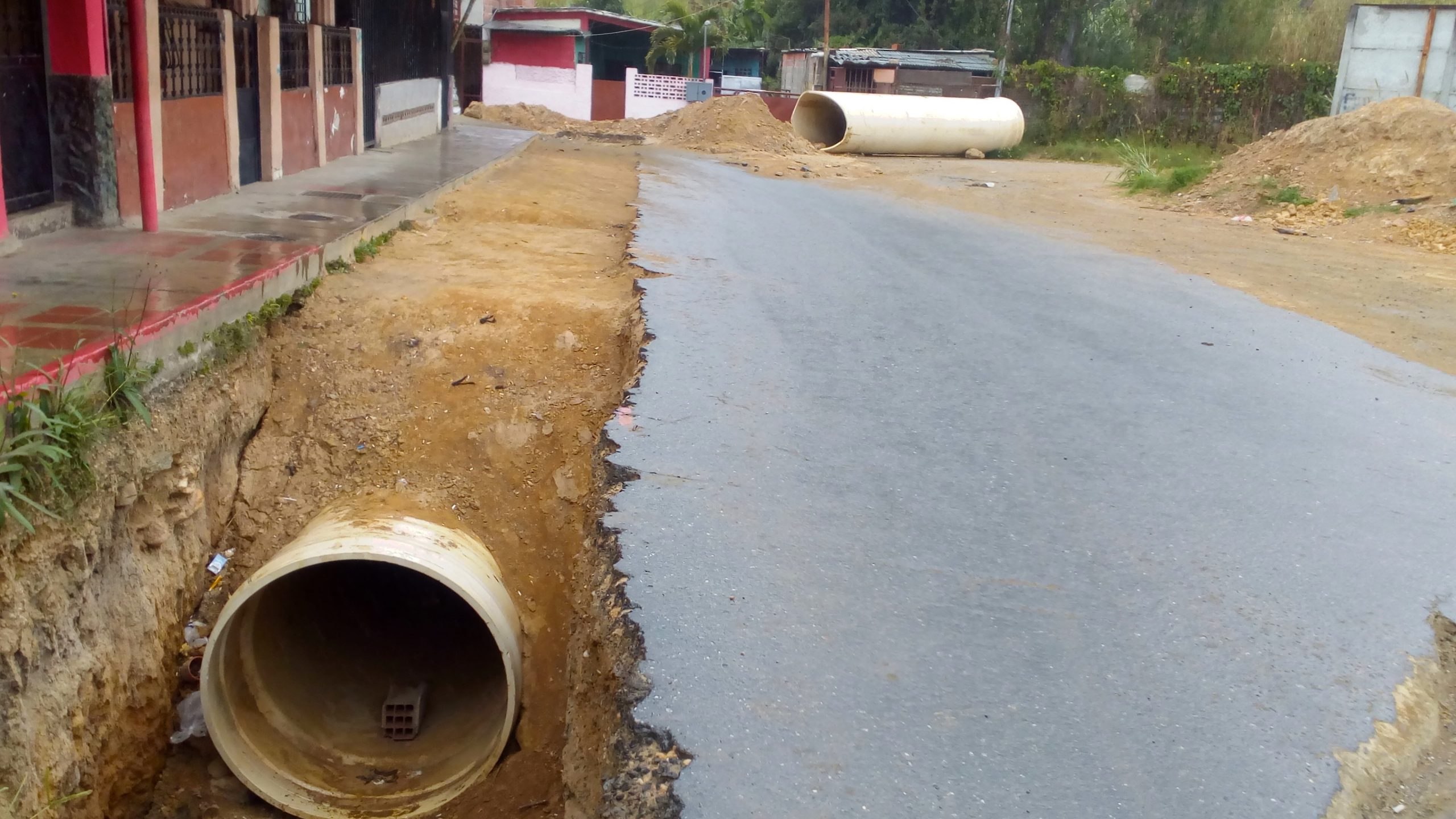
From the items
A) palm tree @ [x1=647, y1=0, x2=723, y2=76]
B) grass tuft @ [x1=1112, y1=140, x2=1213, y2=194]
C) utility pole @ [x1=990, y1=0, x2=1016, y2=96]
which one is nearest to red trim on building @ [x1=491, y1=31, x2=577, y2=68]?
palm tree @ [x1=647, y1=0, x2=723, y2=76]

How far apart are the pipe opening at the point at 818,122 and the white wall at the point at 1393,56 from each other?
9798mm

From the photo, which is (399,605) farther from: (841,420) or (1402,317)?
(1402,317)

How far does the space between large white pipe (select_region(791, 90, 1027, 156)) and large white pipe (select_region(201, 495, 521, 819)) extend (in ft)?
58.0

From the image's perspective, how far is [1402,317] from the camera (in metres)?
8.45

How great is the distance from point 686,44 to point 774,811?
3304 centimetres

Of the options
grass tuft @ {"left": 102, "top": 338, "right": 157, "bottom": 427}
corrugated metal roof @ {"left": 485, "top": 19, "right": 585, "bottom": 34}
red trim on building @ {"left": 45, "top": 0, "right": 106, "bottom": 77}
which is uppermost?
corrugated metal roof @ {"left": 485, "top": 19, "right": 585, "bottom": 34}

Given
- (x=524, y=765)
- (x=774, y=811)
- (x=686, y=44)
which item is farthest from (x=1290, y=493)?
(x=686, y=44)

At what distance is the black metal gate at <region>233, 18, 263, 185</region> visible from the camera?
32.4ft

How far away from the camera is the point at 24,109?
6.98 meters

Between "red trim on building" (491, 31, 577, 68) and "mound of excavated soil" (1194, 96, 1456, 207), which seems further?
"red trim on building" (491, 31, 577, 68)

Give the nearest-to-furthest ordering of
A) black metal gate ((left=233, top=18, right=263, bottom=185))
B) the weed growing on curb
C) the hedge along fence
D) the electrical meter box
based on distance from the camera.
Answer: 1. the weed growing on curb
2. black metal gate ((left=233, top=18, right=263, bottom=185))
3. the hedge along fence
4. the electrical meter box

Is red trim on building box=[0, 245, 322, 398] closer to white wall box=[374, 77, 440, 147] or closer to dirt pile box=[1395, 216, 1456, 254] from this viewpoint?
white wall box=[374, 77, 440, 147]

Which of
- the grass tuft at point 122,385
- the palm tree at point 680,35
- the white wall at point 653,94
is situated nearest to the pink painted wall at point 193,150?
the grass tuft at point 122,385

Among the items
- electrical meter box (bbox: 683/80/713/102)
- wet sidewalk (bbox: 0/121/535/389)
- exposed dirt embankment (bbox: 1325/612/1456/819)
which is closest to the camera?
exposed dirt embankment (bbox: 1325/612/1456/819)
